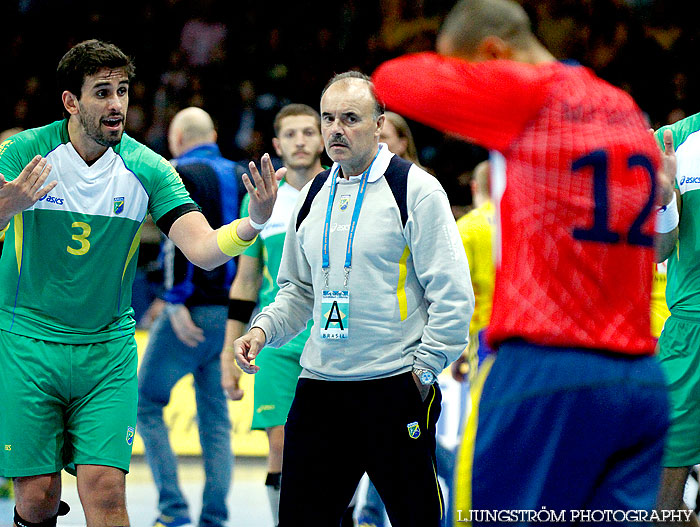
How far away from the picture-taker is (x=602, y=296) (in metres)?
2.93

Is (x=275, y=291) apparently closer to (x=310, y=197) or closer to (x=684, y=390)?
(x=310, y=197)

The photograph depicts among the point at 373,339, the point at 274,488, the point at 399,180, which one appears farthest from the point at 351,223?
the point at 274,488

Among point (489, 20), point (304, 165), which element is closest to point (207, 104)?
point (304, 165)

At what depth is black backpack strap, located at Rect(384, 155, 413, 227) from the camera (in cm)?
420

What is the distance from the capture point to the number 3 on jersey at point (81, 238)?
459cm

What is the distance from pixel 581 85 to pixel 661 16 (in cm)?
1317

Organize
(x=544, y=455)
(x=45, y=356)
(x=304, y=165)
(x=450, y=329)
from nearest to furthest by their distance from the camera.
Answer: (x=544, y=455) → (x=450, y=329) → (x=45, y=356) → (x=304, y=165)

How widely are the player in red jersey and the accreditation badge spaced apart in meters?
1.20

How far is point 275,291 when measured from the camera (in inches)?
234

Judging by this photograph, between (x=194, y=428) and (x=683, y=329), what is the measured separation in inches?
Answer: 213

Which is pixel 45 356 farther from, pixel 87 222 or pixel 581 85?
pixel 581 85

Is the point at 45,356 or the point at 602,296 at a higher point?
the point at 602,296

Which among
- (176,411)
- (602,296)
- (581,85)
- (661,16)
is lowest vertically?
(176,411)

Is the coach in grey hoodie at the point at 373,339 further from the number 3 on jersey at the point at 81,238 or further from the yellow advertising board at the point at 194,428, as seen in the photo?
the yellow advertising board at the point at 194,428
